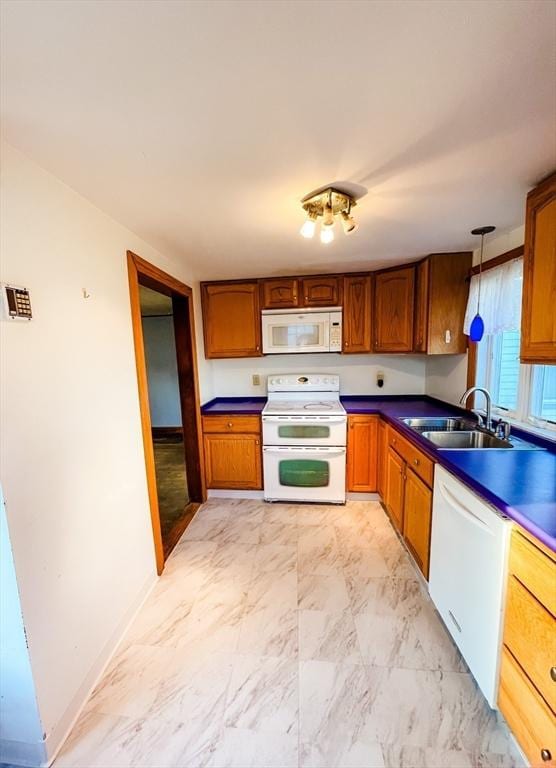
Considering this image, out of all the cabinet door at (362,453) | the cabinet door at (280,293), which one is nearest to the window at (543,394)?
the cabinet door at (362,453)

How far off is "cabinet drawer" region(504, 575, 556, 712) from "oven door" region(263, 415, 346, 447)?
168 cm

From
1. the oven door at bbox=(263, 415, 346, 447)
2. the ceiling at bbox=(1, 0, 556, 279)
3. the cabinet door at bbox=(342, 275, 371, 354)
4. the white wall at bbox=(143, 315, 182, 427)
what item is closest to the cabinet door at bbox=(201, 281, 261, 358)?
the oven door at bbox=(263, 415, 346, 447)

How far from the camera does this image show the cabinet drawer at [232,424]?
2.88 meters

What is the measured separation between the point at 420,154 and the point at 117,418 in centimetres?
178

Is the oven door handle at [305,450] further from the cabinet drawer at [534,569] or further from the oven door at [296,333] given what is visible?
the cabinet drawer at [534,569]

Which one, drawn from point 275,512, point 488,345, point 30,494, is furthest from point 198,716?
point 488,345

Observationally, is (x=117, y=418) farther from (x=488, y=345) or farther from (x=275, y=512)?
(x=488, y=345)

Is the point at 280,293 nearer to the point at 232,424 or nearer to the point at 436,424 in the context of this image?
the point at 232,424

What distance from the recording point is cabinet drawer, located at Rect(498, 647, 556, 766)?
3.11 ft

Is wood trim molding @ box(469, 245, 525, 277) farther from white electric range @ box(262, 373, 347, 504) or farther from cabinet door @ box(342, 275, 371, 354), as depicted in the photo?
white electric range @ box(262, 373, 347, 504)

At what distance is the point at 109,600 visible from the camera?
1.52 meters

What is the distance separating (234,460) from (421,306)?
2.13 m

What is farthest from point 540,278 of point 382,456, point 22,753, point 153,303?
point 153,303

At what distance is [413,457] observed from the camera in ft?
6.50
